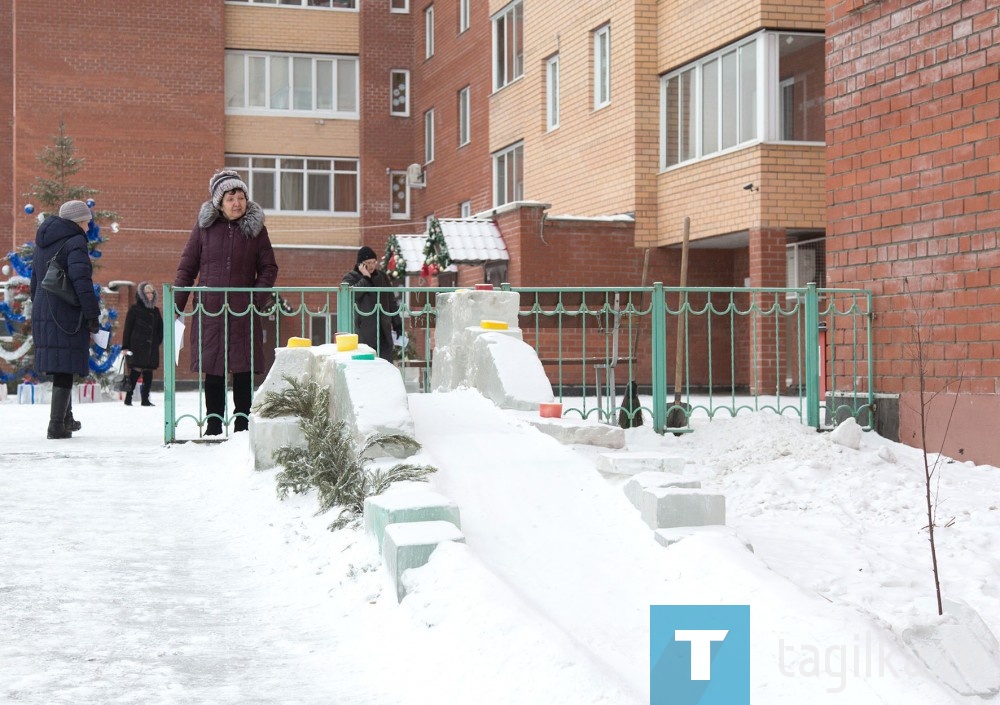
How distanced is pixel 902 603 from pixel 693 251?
48.5 feet

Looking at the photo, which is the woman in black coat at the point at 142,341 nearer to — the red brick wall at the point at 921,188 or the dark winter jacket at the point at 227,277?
the dark winter jacket at the point at 227,277

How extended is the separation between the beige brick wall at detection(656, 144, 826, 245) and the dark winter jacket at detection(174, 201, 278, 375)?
30.3 feet

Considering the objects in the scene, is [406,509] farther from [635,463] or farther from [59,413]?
[59,413]

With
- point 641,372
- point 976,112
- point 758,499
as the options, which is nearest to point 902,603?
point 758,499

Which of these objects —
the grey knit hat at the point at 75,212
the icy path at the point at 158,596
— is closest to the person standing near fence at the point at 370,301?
the grey knit hat at the point at 75,212

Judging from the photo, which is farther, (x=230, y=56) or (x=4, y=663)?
(x=230, y=56)

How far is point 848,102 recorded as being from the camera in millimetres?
9859

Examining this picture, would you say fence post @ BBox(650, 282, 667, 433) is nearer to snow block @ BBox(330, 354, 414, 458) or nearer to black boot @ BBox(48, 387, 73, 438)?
snow block @ BBox(330, 354, 414, 458)

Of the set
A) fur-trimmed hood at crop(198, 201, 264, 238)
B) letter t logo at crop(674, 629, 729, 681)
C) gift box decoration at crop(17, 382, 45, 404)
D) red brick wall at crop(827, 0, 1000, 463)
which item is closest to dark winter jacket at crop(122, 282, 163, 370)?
gift box decoration at crop(17, 382, 45, 404)

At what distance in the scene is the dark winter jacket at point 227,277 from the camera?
9.09 meters

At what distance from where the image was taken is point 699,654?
4480 mm

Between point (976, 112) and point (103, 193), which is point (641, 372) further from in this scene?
point (103, 193)

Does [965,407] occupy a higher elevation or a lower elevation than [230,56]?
lower

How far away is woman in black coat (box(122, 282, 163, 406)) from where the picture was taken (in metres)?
15.7
